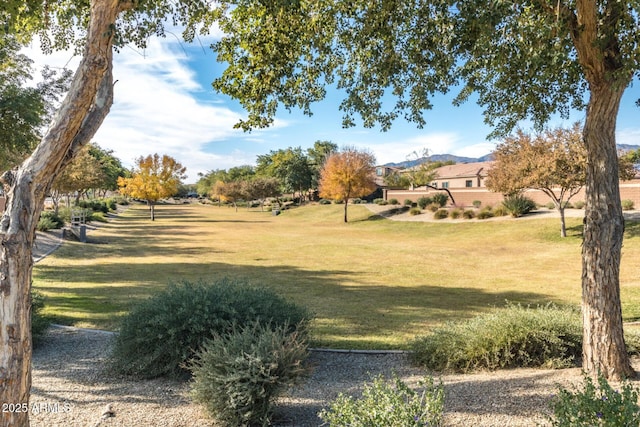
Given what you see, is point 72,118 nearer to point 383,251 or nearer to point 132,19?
point 132,19

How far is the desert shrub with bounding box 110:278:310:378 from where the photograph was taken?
601 centimetres

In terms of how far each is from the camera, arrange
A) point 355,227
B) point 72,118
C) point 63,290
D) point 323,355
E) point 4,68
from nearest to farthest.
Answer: point 72,118, point 323,355, point 63,290, point 4,68, point 355,227

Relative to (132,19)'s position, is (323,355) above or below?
below

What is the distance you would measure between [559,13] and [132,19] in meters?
5.83

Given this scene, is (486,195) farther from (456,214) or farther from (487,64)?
(487,64)

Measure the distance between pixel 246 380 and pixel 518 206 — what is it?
34.0 m

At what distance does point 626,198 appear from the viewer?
32.7 m

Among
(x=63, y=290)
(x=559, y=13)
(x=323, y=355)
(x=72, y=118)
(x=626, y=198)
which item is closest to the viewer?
(x=72, y=118)

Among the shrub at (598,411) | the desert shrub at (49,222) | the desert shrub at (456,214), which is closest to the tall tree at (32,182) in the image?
the shrub at (598,411)

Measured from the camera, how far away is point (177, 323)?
241 inches

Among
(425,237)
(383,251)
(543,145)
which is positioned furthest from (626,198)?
(383,251)

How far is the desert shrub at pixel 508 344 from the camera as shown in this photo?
622 cm

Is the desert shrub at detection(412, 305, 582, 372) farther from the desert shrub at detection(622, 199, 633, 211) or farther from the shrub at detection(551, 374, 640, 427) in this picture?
the desert shrub at detection(622, 199, 633, 211)

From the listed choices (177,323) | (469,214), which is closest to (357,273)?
(177,323)
